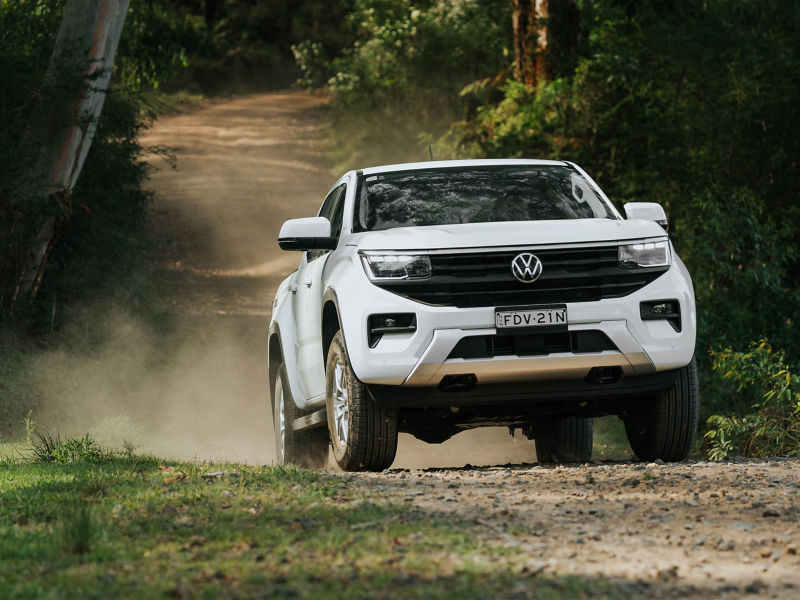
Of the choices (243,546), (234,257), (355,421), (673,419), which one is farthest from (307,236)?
(234,257)

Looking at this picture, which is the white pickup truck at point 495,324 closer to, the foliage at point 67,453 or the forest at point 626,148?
the foliage at point 67,453

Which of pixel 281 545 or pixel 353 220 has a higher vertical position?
pixel 353 220

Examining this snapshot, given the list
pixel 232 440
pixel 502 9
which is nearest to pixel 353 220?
pixel 232 440

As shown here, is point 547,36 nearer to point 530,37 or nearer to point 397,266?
point 530,37

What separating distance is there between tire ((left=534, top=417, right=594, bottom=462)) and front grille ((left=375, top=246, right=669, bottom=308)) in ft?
7.40

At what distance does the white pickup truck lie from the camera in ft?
19.1

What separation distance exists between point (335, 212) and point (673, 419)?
2.79m

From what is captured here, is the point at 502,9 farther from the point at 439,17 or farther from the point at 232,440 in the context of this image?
the point at 232,440

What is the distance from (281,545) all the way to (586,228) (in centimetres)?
292

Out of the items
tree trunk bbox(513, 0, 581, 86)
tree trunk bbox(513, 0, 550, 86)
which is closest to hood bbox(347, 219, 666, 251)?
tree trunk bbox(513, 0, 581, 86)

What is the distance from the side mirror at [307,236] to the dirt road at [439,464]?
150 cm

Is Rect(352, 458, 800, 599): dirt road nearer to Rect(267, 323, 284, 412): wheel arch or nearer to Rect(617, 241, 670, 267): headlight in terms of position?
Rect(617, 241, 670, 267): headlight

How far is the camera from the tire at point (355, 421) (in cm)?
610

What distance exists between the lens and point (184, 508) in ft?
16.0
